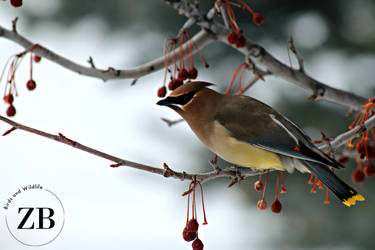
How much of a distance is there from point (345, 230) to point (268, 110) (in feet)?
6.84

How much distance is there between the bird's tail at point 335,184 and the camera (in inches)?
67.0

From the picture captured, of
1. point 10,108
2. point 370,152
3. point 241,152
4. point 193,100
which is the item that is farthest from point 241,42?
point 10,108

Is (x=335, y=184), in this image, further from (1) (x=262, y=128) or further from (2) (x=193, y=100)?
(2) (x=193, y=100)

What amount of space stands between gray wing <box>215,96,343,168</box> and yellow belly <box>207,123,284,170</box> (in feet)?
0.07

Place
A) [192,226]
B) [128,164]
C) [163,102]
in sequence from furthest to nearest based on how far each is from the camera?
[163,102]
[192,226]
[128,164]

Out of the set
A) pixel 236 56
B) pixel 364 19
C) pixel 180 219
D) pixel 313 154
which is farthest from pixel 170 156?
pixel 313 154

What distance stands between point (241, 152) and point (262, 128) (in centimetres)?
12

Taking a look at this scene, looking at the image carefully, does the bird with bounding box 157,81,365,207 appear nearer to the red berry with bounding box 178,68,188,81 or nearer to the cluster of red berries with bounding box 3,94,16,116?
the red berry with bounding box 178,68,188,81

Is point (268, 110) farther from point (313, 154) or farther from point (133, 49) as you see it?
point (133, 49)

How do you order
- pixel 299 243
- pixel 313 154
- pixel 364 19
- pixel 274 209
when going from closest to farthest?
pixel 313 154
pixel 274 209
pixel 364 19
pixel 299 243

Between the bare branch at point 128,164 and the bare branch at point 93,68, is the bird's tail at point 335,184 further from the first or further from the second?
the bare branch at point 93,68

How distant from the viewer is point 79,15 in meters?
3.52

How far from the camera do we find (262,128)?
1.89 metres

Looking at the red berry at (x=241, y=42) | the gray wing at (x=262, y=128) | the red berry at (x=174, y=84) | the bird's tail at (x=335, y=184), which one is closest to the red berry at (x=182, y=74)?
the red berry at (x=174, y=84)
